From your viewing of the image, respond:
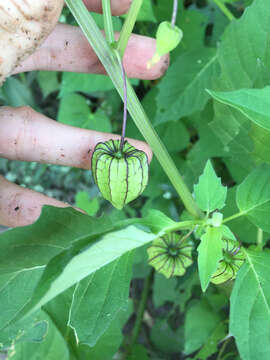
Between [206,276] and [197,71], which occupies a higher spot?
[197,71]

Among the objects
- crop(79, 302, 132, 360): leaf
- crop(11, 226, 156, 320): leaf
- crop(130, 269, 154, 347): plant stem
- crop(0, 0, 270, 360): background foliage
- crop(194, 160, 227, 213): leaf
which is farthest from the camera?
crop(130, 269, 154, 347): plant stem

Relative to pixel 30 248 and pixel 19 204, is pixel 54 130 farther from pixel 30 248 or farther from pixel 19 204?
pixel 30 248

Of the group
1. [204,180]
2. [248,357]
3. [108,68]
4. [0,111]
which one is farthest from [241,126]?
[0,111]

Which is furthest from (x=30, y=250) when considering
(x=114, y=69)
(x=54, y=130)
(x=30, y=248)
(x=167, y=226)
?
(x=54, y=130)

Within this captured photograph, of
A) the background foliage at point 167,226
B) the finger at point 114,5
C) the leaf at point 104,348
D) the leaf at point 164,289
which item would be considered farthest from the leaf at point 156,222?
the leaf at point 164,289

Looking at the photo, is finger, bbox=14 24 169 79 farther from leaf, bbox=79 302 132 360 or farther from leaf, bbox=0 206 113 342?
leaf, bbox=79 302 132 360

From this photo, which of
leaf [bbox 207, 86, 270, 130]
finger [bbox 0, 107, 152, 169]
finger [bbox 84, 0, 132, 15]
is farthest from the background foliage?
finger [bbox 0, 107, 152, 169]

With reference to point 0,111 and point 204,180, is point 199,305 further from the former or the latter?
point 0,111
